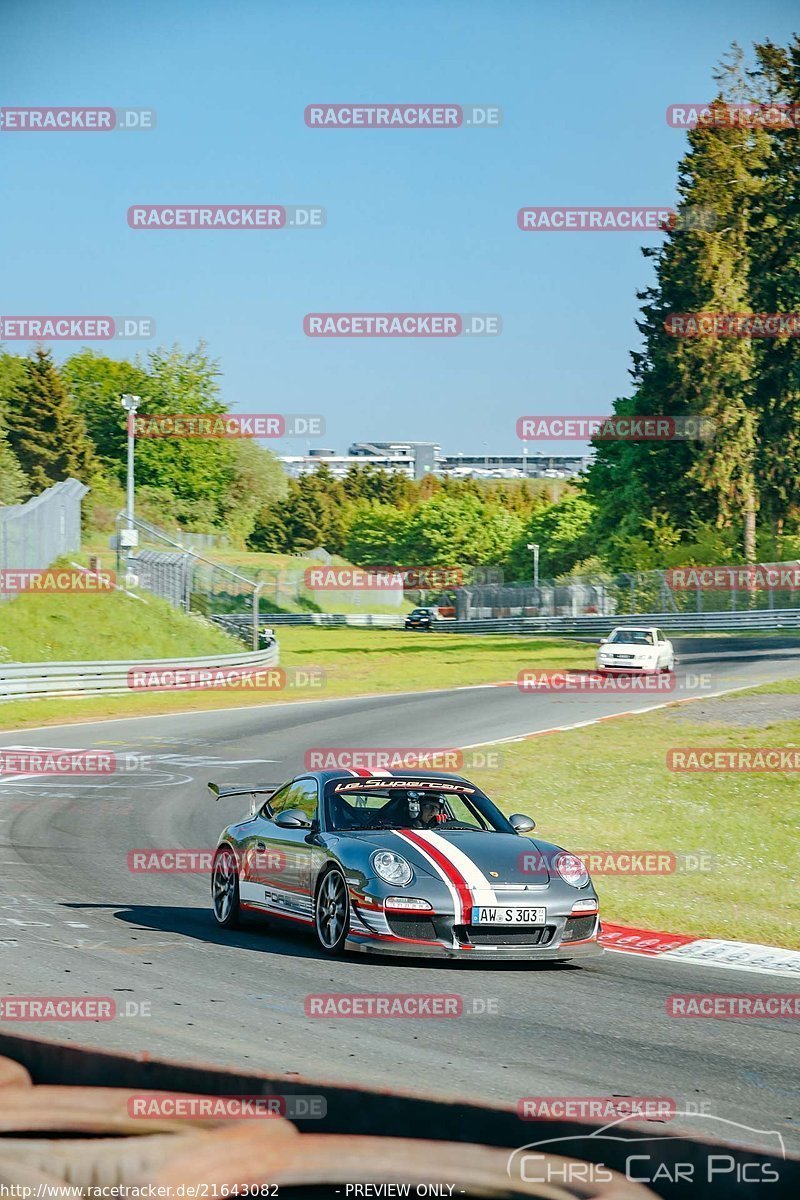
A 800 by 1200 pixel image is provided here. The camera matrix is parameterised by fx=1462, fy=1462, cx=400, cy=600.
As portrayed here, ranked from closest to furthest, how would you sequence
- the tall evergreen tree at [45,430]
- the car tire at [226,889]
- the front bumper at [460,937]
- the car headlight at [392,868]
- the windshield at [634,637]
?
the front bumper at [460,937]
the car headlight at [392,868]
the car tire at [226,889]
the windshield at [634,637]
the tall evergreen tree at [45,430]

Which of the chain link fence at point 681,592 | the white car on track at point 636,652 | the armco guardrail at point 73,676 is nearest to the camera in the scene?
the armco guardrail at point 73,676

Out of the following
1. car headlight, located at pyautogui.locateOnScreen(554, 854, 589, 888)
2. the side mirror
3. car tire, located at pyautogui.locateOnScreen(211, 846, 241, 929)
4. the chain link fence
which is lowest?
car tire, located at pyautogui.locateOnScreen(211, 846, 241, 929)

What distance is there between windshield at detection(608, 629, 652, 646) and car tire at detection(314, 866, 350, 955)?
32.6 meters

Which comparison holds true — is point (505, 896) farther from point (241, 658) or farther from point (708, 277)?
point (708, 277)

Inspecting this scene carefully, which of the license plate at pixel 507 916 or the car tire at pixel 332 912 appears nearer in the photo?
the license plate at pixel 507 916

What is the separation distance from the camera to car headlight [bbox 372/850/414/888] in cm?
974

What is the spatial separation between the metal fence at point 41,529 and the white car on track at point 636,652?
15761mm

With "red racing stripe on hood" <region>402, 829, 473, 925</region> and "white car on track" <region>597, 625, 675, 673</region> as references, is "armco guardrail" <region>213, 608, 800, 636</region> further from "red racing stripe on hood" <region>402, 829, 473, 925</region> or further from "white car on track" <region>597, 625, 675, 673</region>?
"red racing stripe on hood" <region>402, 829, 473, 925</region>

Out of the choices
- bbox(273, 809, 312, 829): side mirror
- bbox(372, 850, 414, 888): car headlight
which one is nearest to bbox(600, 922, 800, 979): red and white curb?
bbox(372, 850, 414, 888): car headlight

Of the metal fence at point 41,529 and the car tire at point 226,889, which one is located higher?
the metal fence at point 41,529

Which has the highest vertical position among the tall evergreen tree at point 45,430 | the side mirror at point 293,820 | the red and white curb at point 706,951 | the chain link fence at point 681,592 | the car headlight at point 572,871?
the tall evergreen tree at point 45,430

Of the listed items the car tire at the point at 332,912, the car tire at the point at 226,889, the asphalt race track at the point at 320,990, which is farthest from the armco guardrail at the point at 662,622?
the car tire at the point at 332,912

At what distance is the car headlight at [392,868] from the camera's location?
974 cm

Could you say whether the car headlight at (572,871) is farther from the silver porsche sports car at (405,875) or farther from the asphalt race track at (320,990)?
the asphalt race track at (320,990)
